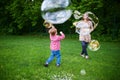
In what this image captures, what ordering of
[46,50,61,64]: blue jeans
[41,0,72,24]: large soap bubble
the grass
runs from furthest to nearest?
1. [41,0,72,24]: large soap bubble
2. [46,50,61,64]: blue jeans
3. the grass

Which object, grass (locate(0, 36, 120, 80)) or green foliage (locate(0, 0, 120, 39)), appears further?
green foliage (locate(0, 0, 120, 39))

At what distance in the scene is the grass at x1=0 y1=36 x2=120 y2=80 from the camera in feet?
12.6

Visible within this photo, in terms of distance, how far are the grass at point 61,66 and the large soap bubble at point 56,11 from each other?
0.46 metres

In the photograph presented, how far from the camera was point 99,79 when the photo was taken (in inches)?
149

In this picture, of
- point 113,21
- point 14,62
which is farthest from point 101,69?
point 113,21

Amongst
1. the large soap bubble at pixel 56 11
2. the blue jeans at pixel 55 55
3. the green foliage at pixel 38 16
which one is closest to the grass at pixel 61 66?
the blue jeans at pixel 55 55

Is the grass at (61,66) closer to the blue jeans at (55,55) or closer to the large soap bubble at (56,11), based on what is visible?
the blue jeans at (55,55)

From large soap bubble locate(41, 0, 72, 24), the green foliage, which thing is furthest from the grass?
the green foliage

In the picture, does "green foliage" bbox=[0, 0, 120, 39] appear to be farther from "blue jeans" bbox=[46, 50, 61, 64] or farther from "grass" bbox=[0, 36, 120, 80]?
"blue jeans" bbox=[46, 50, 61, 64]

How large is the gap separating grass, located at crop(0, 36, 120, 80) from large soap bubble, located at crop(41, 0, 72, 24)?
462mm

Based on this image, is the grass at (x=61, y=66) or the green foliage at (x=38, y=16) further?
the green foliage at (x=38, y=16)

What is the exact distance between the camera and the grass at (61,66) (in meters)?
3.86

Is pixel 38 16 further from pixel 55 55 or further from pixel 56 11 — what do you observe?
pixel 55 55

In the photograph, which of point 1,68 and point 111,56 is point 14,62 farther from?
point 111,56
